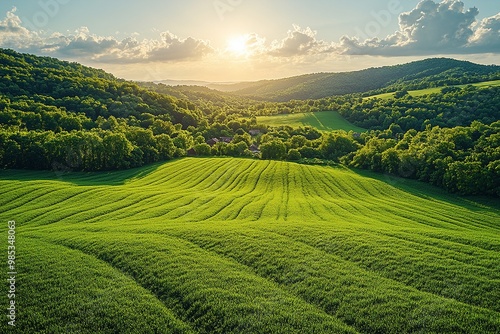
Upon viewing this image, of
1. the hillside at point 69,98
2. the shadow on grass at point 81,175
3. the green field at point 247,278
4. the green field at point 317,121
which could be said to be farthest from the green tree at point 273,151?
the green field at point 247,278

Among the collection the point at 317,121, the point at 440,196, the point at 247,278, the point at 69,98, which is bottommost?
the point at 440,196

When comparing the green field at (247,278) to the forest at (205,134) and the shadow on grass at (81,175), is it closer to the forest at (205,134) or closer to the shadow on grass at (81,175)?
the shadow on grass at (81,175)

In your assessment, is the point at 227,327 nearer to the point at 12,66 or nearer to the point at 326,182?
the point at 326,182

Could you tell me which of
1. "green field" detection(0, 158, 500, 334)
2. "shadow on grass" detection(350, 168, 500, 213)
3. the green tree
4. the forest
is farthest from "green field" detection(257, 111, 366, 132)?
"green field" detection(0, 158, 500, 334)

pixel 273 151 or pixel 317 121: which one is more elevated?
pixel 317 121

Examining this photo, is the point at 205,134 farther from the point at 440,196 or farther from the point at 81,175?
the point at 440,196

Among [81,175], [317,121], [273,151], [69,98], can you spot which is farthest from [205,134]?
[81,175]

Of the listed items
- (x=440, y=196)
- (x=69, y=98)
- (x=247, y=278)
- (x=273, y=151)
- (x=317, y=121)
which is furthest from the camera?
(x=317, y=121)

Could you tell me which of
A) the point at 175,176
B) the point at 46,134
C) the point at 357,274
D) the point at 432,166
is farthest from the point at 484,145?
the point at 46,134
